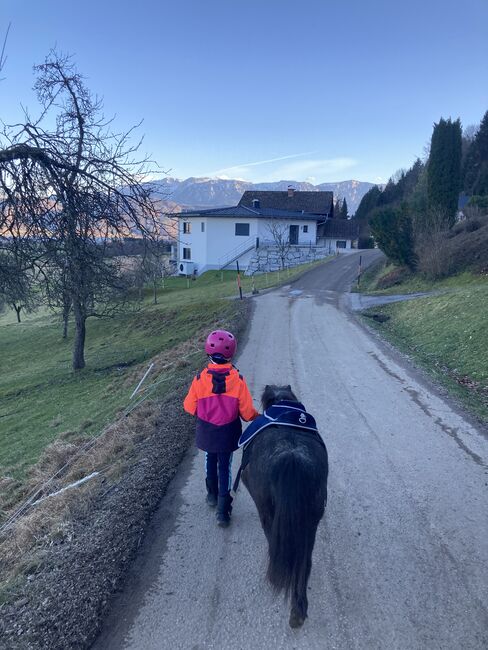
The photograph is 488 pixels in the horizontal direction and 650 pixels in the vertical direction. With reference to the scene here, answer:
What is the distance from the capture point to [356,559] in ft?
13.3

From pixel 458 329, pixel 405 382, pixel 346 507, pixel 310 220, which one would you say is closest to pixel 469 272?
pixel 458 329

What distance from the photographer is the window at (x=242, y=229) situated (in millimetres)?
46656

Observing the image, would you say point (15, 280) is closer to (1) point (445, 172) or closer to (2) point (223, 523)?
(2) point (223, 523)

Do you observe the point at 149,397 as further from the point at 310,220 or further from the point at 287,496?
the point at 310,220

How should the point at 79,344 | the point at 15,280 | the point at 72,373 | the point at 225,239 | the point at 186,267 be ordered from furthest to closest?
the point at 186,267 < the point at 225,239 < the point at 79,344 < the point at 72,373 < the point at 15,280

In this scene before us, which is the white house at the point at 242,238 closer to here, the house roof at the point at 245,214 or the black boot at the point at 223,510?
the house roof at the point at 245,214

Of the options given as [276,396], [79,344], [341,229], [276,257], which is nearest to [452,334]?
[276,396]

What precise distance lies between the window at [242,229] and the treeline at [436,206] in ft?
44.8

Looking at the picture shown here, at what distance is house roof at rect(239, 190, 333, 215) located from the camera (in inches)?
2254

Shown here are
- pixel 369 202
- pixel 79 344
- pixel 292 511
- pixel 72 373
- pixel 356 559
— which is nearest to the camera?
pixel 292 511

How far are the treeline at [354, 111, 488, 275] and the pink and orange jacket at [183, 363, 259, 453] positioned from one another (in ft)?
63.9

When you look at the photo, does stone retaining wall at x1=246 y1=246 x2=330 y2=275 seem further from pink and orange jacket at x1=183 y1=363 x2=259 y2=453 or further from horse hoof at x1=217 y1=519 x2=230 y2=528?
horse hoof at x1=217 y1=519 x2=230 y2=528

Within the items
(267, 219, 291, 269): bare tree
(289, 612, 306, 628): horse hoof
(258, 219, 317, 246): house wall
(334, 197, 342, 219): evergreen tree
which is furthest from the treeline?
(289, 612, 306, 628): horse hoof

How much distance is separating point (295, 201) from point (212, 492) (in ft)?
188
